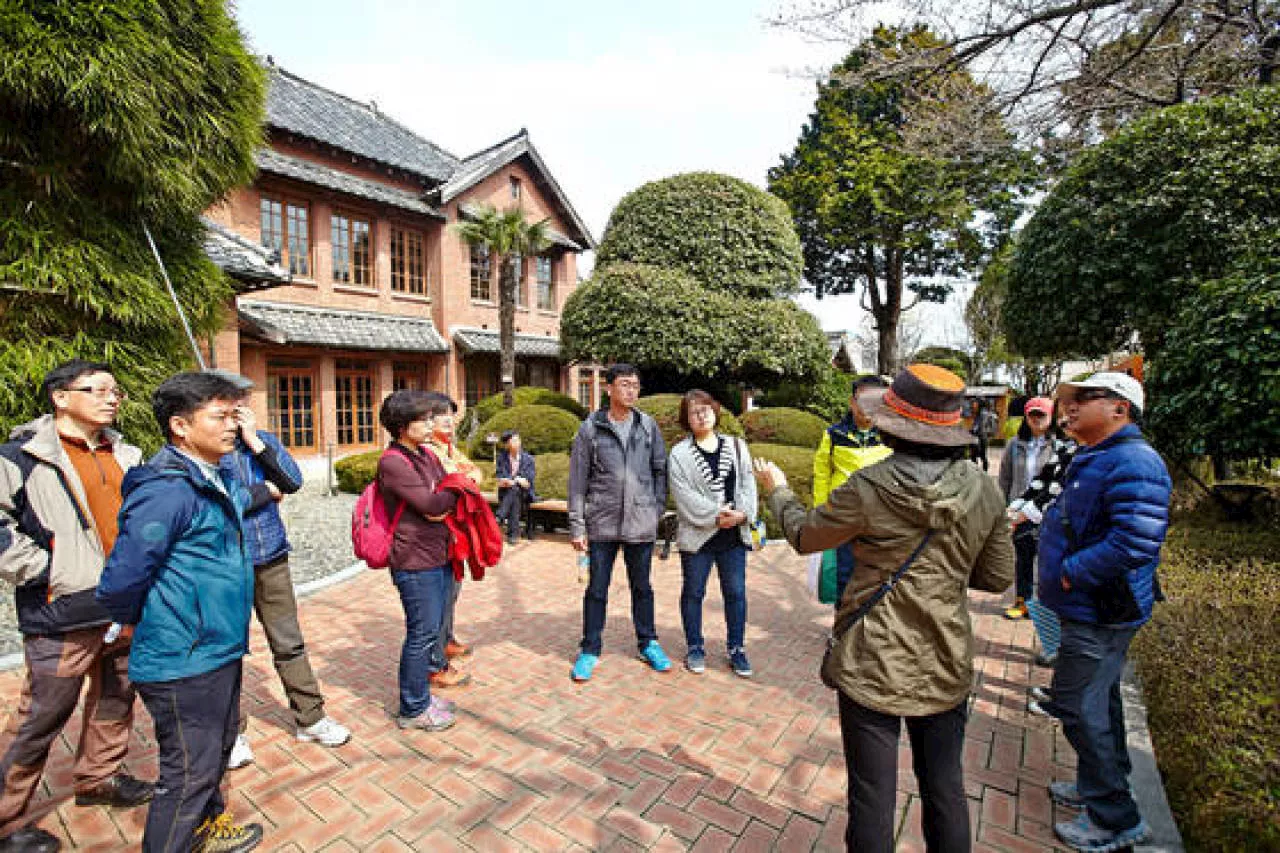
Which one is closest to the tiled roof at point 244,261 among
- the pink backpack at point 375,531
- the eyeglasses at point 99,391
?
the eyeglasses at point 99,391

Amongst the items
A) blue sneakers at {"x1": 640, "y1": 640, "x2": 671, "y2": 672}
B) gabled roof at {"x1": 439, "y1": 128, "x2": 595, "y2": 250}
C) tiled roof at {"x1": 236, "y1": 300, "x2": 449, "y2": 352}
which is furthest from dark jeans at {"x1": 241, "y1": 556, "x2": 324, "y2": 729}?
gabled roof at {"x1": 439, "y1": 128, "x2": 595, "y2": 250}

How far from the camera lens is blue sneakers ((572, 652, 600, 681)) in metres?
4.00

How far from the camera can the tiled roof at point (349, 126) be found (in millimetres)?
14898

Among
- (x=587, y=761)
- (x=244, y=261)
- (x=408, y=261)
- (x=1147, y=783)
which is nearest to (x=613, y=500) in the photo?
(x=587, y=761)

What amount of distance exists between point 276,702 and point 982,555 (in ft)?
13.4

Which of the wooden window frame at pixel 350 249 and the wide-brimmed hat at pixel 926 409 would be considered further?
the wooden window frame at pixel 350 249

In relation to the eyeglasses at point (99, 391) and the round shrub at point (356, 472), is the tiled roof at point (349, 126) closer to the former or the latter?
the round shrub at point (356, 472)

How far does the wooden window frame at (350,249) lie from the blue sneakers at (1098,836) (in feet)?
56.3

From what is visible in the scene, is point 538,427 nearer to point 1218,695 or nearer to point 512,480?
point 512,480

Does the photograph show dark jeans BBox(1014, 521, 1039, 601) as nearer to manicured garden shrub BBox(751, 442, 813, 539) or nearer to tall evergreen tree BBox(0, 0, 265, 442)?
manicured garden shrub BBox(751, 442, 813, 539)

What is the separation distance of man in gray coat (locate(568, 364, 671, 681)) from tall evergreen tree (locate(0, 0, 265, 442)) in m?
3.77

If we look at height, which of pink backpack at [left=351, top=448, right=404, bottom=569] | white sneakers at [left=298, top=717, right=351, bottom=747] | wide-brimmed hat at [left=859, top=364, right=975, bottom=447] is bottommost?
white sneakers at [left=298, top=717, right=351, bottom=747]

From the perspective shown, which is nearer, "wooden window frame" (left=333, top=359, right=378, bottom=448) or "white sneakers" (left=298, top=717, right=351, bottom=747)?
"white sneakers" (left=298, top=717, right=351, bottom=747)

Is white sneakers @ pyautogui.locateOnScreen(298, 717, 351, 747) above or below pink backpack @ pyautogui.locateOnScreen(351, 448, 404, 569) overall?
below
